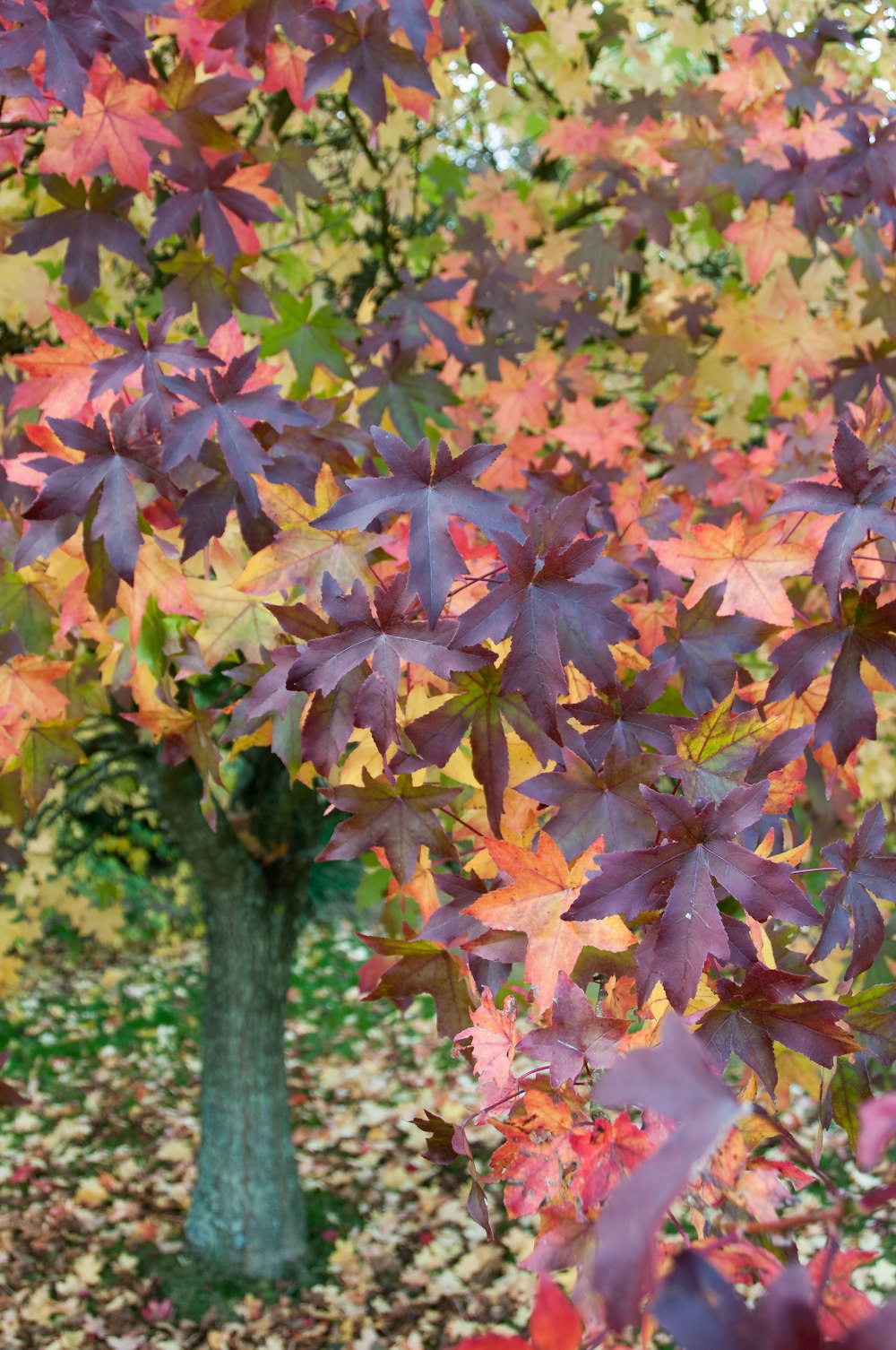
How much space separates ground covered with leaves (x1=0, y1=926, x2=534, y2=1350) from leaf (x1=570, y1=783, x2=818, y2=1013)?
2.69m

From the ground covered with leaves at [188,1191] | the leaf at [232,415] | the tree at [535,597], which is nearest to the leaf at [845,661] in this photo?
the tree at [535,597]

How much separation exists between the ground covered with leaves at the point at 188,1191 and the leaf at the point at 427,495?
2.58 m

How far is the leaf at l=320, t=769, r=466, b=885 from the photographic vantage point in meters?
1.47

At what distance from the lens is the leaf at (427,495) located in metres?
1.31

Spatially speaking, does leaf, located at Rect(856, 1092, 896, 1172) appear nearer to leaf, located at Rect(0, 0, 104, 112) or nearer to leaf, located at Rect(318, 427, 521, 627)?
leaf, located at Rect(318, 427, 521, 627)

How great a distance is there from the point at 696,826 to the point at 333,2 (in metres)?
1.79

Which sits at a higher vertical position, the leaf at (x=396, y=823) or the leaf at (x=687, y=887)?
the leaf at (x=396, y=823)

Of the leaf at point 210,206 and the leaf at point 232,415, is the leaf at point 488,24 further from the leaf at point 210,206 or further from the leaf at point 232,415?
the leaf at point 232,415

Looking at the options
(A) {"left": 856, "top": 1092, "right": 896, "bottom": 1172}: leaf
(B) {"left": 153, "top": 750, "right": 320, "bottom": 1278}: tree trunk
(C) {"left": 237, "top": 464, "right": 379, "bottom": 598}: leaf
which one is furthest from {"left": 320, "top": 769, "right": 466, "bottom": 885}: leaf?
(B) {"left": 153, "top": 750, "right": 320, "bottom": 1278}: tree trunk

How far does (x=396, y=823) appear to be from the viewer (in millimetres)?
1487

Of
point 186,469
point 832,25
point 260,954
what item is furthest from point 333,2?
point 260,954

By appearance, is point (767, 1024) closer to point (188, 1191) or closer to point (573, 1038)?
point (573, 1038)

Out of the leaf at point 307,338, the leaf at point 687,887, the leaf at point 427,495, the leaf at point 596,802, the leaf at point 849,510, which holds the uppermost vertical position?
the leaf at point 307,338

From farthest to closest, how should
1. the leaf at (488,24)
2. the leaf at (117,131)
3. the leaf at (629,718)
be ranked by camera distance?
the leaf at (117,131) → the leaf at (488,24) → the leaf at (629,718)
